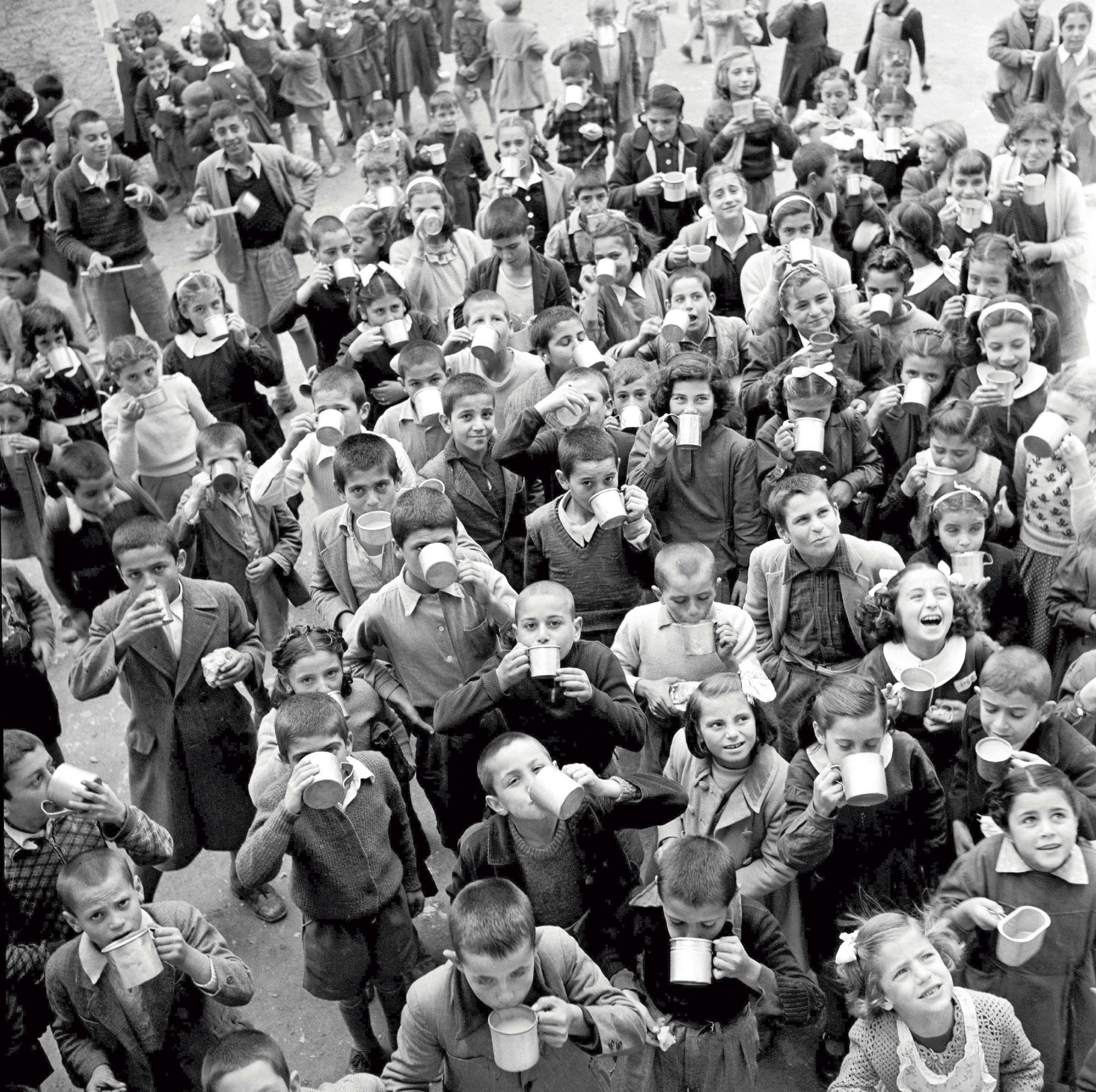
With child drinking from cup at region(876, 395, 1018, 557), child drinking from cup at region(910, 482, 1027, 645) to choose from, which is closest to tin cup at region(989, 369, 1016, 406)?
child drinking from cup at region(876, 395, 1018, 557)

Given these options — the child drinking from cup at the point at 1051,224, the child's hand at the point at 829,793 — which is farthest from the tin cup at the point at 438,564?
the child drinking from cup at the point at 1051,224

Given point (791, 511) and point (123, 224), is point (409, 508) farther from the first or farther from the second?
point (123, 224)

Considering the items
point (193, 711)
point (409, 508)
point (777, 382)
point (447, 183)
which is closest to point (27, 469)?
point (193, 711)

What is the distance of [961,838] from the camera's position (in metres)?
3.67

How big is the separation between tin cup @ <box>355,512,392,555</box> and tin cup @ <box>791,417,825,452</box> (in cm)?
152

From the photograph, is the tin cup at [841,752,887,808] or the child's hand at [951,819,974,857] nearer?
the tin cup at [841,752,887,808]

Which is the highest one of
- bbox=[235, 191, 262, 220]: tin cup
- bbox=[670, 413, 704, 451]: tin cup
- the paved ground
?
bbox=[235, 191, 262, 220]: tin cup

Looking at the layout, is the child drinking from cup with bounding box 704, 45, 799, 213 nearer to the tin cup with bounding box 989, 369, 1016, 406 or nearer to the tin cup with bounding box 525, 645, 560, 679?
the tin cup with bounding box 989, 369, 1016, 406

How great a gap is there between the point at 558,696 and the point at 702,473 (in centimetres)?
144

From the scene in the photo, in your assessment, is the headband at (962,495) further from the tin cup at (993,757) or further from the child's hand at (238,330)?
the child's hand at (238,330)

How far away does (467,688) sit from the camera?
12.6 ft

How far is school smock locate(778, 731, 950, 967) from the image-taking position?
11.4 ft

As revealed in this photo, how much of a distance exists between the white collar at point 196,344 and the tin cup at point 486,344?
1371mm

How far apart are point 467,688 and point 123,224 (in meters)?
5.42
